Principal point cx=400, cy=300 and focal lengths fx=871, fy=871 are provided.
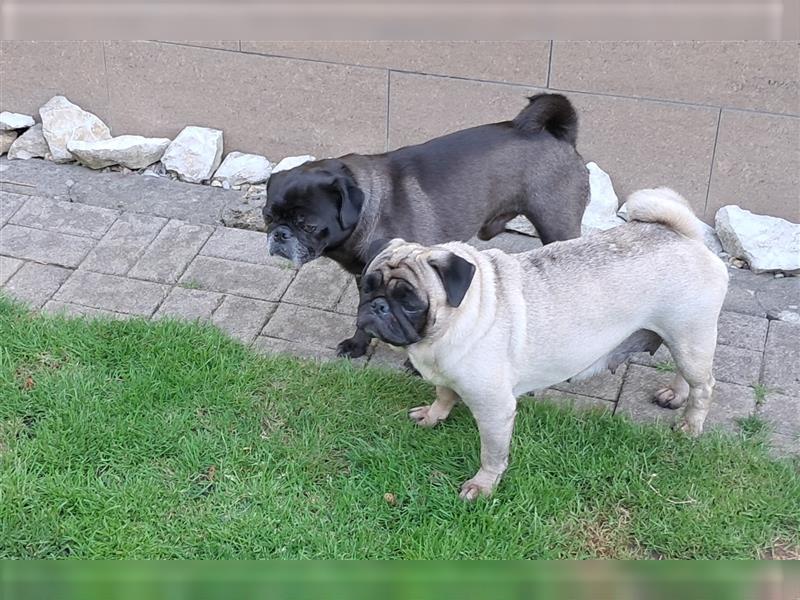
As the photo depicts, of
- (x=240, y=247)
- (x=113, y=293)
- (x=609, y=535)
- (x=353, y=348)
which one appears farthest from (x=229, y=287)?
(x=609, y=535)

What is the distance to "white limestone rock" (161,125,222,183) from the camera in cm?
603

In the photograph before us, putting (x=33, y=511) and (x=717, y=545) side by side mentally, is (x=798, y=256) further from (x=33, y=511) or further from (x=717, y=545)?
(x=33, y=511)

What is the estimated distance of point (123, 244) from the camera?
5.22 m

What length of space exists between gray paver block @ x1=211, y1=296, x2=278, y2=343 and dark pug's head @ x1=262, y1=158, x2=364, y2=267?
0.64 m

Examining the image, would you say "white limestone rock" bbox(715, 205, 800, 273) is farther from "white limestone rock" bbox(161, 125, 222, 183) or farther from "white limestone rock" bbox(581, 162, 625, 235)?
"white limestone rock" bbox(161, 125, 222, 183)

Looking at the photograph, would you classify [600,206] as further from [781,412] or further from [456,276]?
[456,276]

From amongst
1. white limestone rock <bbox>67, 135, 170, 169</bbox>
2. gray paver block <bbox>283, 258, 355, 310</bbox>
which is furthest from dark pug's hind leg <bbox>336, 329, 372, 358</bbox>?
white limestone rock <bbox>67, 135, 170, 169</bbox>

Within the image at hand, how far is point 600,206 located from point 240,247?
2.25 metres

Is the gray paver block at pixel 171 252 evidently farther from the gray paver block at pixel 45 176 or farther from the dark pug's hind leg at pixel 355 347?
the dark pug's hind leg at pixel 355 347

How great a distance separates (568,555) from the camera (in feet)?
10.9

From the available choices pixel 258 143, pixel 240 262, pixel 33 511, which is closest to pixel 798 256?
pixel 240 262

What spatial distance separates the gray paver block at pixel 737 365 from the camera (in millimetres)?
4254

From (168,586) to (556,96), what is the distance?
3.67m

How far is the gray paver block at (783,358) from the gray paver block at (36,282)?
12.4 feet
